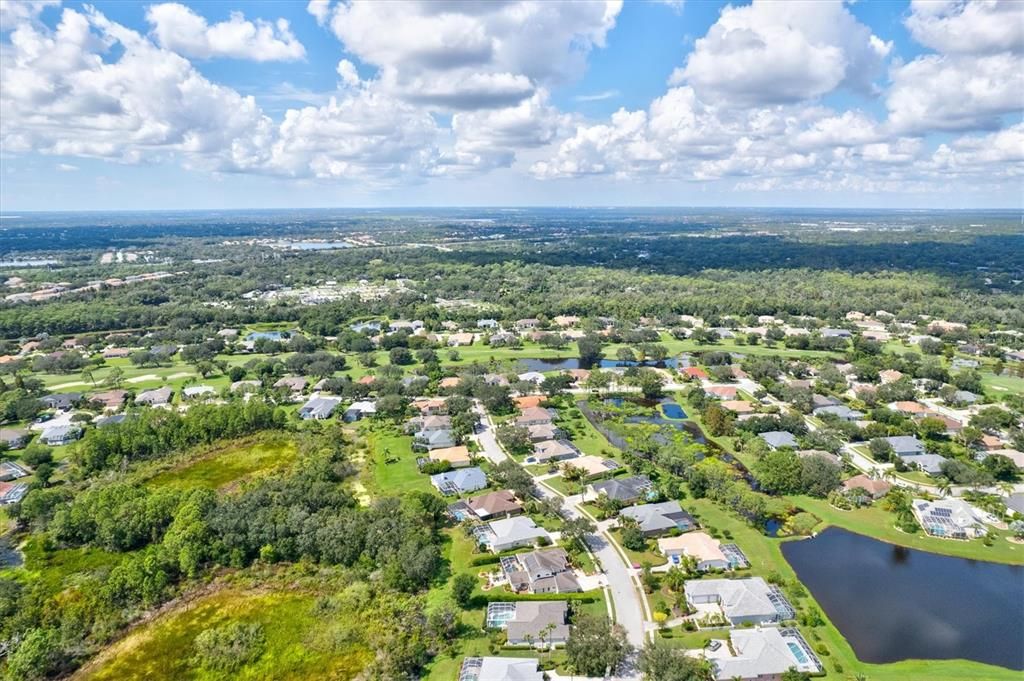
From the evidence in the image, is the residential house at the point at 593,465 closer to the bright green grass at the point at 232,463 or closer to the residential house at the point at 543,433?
the residential house at the point at 543,433

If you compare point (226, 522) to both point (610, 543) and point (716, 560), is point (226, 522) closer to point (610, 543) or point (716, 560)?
point (610, 543)

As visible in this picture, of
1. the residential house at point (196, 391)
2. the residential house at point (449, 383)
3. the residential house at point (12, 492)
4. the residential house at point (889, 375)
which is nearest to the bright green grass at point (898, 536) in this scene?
the residential house at point (889, 375)

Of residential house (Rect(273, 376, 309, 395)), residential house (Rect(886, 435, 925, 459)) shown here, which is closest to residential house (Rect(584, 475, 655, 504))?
residential house (Rect(886, 435, 925, 459))

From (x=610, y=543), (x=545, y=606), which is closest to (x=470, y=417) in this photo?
(x=610, y=543)

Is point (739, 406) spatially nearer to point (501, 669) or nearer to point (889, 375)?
point (889, 375)

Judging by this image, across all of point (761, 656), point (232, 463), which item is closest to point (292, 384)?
point (232, 463)

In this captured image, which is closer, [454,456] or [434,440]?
[454,456]
